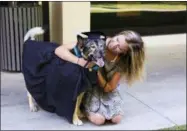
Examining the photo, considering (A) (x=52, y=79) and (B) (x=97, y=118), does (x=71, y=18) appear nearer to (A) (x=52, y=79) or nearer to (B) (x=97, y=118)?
(A) (x=52, y=79)

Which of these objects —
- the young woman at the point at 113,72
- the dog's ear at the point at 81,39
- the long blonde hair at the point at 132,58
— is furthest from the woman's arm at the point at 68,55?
the long blonde hair at the point at 132,58

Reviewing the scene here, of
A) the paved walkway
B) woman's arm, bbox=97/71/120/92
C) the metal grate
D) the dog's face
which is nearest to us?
the dog's face

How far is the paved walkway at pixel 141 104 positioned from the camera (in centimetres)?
354

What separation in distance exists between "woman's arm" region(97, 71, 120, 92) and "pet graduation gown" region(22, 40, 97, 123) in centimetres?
8

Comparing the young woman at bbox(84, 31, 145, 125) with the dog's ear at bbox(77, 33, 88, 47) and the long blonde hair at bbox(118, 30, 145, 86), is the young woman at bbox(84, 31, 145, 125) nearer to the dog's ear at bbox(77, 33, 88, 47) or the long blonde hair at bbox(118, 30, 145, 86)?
the long blonde hair at bbox(118, 30, 145, 86)

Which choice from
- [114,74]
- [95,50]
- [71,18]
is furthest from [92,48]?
[71,18]

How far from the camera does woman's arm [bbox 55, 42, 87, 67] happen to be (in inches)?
131

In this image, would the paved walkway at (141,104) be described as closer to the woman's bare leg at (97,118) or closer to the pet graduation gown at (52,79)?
the woman's bare leg at (97,118)

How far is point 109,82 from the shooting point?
3.50m

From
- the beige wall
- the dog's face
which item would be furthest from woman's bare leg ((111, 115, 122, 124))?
the beige wall

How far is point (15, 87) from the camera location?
445 cm

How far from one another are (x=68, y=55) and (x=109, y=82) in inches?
16.9

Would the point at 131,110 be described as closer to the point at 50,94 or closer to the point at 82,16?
the point at 50,94

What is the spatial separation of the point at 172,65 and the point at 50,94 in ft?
8.18
